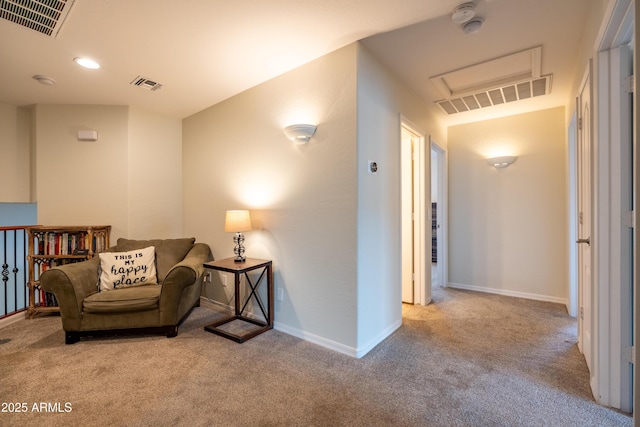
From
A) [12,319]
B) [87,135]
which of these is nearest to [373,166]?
[87,135]

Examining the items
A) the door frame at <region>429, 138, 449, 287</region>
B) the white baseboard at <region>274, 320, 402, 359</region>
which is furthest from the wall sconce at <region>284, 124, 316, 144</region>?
the door frame at <region>429, 138, 449, 287</region>

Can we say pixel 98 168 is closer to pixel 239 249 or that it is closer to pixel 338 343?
pixel 239 249

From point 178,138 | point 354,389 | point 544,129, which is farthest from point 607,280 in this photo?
point 178,138

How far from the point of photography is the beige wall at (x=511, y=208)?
11.9 feet

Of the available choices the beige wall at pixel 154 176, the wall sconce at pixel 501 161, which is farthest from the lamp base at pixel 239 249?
the wall sconce at pixel 501 161

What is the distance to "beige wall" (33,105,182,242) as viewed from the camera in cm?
342

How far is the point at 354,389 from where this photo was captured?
1863 millimetres

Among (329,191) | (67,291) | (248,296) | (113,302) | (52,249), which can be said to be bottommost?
(248,296)

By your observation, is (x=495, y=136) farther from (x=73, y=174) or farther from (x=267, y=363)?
(x=73, y=174)

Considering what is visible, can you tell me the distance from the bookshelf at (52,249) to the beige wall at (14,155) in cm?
59

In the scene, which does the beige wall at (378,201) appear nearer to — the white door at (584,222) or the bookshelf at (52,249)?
the white door at (584,222)

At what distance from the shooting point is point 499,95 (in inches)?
128

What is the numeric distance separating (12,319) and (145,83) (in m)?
2.78

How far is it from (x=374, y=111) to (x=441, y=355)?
2.06 meters
